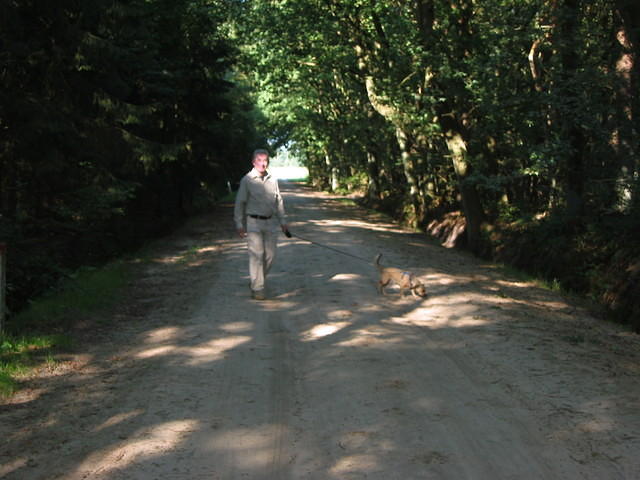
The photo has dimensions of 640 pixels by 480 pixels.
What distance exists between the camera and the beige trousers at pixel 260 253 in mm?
11086

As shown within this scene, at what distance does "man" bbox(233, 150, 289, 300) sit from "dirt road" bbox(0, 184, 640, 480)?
0.53 meters

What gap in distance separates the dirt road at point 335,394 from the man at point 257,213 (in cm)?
53

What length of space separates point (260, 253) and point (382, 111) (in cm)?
1358

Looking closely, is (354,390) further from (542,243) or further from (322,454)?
(542,243)

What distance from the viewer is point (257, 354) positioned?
25.5ft

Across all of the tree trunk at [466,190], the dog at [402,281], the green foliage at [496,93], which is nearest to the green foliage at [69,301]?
the dog at [402,281]

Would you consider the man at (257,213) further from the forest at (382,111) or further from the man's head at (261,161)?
the forest at (382,111)

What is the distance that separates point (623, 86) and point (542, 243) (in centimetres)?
422

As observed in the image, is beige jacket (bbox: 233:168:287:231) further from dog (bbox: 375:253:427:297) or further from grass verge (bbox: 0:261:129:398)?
grass verge (bbox: 0:261:129:398)

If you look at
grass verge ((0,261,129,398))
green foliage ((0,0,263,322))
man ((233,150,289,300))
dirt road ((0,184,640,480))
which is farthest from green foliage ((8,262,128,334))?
man ((233,150,289,300))

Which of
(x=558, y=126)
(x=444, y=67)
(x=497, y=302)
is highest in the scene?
(x=444, y=67)

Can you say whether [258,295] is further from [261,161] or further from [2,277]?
[2,277]

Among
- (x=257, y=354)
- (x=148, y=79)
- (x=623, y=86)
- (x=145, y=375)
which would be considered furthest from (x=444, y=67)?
(x=145, y=375)

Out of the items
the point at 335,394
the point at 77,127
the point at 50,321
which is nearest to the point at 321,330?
the point at 335,394
